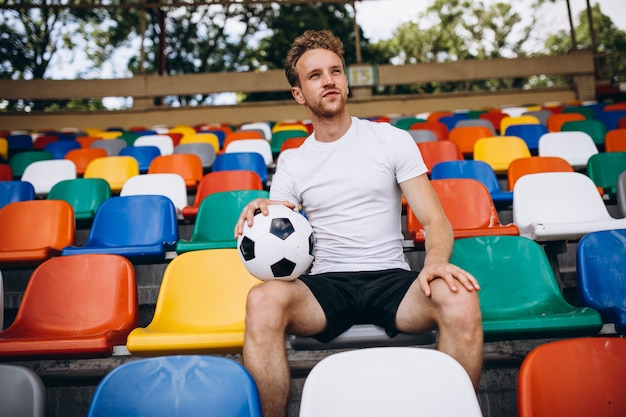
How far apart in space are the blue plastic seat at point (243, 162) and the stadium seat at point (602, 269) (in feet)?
8.34

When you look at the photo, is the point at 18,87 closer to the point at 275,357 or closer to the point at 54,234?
the point at 54,234

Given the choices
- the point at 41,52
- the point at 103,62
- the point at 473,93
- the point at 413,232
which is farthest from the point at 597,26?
the point at 413,232

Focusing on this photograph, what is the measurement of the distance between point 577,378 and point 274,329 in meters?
0.74

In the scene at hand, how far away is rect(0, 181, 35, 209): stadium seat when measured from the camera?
325cm

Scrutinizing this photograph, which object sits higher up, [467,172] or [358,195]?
[467,172]

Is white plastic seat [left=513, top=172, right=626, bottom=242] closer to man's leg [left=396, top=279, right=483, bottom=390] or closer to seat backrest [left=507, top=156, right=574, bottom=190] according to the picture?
seat backrest [left=507, top=156, right=574, bottom=190]

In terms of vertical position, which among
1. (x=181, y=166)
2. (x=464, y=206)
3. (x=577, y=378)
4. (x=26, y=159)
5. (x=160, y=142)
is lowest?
(x=577, y=378)

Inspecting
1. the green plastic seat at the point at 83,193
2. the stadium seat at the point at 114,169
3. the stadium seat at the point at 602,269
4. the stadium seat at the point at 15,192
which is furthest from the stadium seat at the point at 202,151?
the stadium seat at the point at 602,269

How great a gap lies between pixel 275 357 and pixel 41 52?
1686cm

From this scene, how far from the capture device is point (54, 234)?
265 cm

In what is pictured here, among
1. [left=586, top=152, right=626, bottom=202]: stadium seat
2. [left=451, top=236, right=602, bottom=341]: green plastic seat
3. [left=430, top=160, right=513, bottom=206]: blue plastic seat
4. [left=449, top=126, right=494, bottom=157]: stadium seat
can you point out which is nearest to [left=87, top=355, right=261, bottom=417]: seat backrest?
[left=451, top=236, right=602, bottom=341]: green plastic seat

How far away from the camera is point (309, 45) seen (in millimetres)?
1784

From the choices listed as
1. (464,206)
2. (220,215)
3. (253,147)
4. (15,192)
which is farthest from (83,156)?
(464,206)

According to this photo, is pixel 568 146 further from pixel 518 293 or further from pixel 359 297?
pixel 359 297
